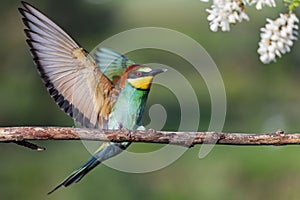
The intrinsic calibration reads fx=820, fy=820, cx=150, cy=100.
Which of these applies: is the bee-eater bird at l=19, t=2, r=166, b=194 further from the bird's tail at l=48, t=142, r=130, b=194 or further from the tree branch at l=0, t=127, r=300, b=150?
the tree branch at l=0, t=127, r=300, b=150

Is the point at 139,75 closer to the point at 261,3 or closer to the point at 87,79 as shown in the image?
the point at 87,79

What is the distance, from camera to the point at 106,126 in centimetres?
221

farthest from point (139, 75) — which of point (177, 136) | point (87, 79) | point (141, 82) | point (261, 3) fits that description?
point (261, 3)

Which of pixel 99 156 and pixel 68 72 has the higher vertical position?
pixel 68 72

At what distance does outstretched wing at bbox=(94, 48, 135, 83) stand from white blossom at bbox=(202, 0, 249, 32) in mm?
491

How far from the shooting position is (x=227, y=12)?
1742 mm

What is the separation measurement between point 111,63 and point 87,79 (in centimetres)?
10

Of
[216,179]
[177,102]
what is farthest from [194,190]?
[177,102]

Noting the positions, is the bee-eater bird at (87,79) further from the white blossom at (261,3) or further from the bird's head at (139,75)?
the white blossom at (261,3)

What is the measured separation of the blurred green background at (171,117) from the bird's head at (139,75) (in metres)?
2.99

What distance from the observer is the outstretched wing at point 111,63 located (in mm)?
2203

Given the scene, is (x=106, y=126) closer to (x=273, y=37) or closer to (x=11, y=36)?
(x=273, y=37)

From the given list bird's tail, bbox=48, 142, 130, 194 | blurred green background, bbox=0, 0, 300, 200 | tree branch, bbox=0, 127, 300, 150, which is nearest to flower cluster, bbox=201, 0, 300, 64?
tree branch, bbox=0, 127, 300, 150

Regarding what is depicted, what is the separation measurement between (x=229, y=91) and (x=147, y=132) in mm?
7250
